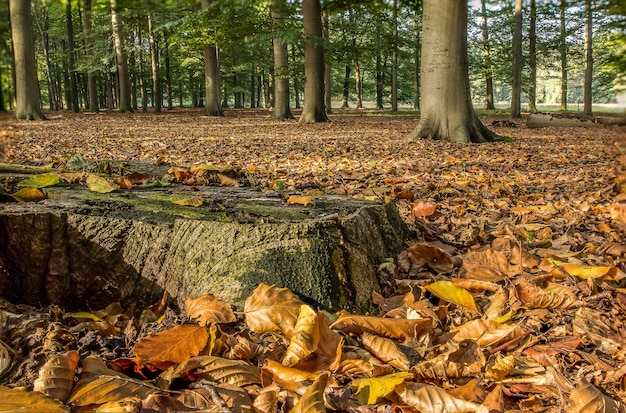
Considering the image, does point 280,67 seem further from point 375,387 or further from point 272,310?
point 375,387

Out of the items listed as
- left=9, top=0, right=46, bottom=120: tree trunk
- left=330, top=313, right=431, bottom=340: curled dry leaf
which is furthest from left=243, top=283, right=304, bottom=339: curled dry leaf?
left=9, top=0, right=46, bottom=120: tree trunk

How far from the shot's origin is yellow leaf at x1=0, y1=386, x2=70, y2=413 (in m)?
1.04

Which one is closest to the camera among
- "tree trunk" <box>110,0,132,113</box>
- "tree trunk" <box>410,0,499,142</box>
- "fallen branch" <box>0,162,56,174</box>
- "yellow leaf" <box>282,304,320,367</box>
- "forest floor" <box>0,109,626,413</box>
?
"forest floor" <box>0,109,626,413</box>

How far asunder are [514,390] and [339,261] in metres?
0.77

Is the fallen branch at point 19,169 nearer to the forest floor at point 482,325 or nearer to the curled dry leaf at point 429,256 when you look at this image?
the forest floor at point 482,325

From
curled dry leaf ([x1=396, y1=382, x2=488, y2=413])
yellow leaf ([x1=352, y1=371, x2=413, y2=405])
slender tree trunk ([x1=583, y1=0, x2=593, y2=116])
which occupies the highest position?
slender tree trunk ([x1=583, y1=0, x2=593, y2=116])

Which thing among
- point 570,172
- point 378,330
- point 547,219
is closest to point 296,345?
point 378,330

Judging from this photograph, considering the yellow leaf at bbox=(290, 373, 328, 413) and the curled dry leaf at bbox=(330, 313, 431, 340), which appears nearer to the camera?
the yellow leaf at bbox=(290, 373, 328, 413)

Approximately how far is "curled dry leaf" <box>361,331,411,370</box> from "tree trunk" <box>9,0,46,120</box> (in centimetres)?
1565

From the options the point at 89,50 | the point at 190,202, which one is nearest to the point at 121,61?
the point at 89,50

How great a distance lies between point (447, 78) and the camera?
8.98 metres

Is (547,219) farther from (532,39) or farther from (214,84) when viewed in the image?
(532,39)

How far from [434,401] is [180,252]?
1.16 m

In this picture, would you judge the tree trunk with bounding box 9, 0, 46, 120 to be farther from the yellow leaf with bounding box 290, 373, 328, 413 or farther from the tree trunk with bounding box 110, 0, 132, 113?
the yellow leaf with bounding box 290, 373, 328, 413
